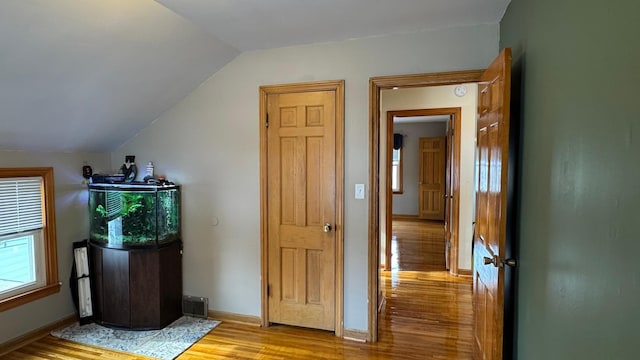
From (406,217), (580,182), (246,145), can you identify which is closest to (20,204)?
(246,145)

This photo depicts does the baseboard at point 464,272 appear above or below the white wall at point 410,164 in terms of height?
below

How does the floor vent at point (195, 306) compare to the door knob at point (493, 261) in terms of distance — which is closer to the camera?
the door knob at point (493, 261)

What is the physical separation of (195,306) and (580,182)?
325cm

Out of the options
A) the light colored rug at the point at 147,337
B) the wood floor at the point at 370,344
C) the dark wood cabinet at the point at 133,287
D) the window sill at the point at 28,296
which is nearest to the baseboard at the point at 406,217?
the wood floor at the point at 370,344

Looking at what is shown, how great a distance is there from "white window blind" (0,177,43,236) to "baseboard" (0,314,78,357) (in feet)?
2.79

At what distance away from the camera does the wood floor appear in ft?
9.00

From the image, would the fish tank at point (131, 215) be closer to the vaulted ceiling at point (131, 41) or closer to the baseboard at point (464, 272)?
the vaulted ceiling at point (131, 41)

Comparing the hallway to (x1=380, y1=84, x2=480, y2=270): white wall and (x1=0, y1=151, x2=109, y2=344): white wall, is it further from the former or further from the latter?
Result: (x1=0, y1=151, x2=109, y2=344): white wall

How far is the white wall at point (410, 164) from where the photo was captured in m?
9.31

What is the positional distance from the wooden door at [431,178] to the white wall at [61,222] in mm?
7414

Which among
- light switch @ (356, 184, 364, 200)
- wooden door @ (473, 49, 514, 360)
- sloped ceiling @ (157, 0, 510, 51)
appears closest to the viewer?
wooden door @ (473, 49, 514, 360)

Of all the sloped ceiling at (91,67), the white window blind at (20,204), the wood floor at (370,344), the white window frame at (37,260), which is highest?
the sloped ceiling at (91,67)

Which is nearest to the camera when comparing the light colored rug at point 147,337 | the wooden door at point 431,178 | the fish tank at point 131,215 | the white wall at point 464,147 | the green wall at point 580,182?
the green wall at point 580,182

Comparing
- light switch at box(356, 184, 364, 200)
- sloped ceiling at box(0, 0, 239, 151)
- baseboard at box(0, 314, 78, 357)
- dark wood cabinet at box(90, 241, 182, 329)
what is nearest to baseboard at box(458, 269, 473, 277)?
light switch at box(356, 184, 364, 200)
